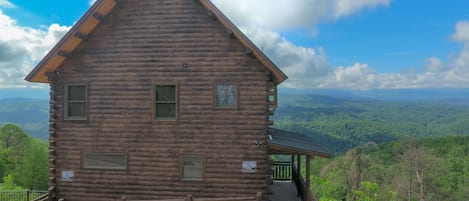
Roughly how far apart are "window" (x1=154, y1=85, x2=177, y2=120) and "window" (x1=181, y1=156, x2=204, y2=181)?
157 cm

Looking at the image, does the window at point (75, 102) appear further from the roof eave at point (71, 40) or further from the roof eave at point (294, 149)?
the roof eave at point (294, 149)

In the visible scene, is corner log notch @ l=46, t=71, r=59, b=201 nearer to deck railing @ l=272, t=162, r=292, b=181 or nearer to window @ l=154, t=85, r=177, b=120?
window @ l=154, t=85, r=177, b=120

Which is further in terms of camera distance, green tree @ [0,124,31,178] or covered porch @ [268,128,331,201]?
green tree @ [0,124,31,178]

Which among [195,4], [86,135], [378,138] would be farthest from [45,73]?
[378,138]

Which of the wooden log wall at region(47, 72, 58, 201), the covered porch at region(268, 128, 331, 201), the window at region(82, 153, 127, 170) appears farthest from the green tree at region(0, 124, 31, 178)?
the covered porch at region(268, 128, 331, 201)

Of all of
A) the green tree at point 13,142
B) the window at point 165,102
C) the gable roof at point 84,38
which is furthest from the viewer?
the green tree at point 13,142

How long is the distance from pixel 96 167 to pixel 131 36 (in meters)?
4.94

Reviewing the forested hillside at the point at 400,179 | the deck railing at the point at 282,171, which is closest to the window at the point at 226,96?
the deck railing at the point at 282,171

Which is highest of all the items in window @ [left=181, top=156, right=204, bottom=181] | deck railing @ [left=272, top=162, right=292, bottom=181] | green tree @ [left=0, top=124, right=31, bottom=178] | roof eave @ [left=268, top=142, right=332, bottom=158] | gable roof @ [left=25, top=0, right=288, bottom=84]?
gable roof @ [left=25, top=0, right=288, bottom=84]

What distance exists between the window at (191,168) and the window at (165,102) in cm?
157

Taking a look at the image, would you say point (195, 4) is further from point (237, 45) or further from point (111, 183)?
point (111, 183)

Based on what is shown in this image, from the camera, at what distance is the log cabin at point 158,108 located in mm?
11797

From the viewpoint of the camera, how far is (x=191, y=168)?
1221 centimetres

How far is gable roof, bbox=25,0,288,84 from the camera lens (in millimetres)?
11180
